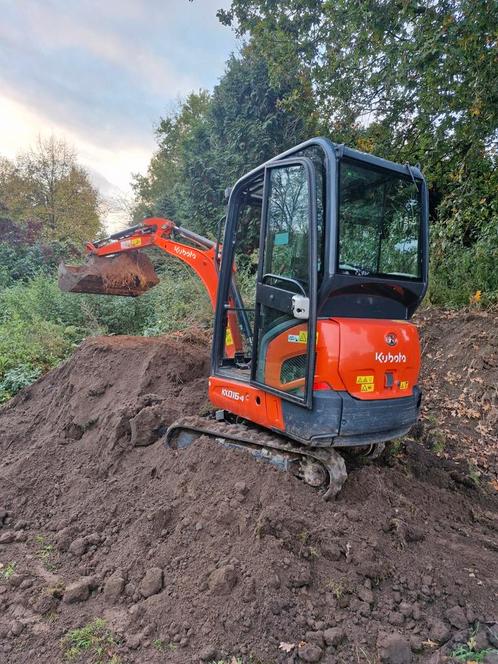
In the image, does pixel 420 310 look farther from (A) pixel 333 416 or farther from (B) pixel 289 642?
(B) pixel 289 642

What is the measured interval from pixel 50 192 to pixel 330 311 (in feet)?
85.4

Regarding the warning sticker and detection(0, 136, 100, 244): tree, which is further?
detection(0, 136, 100, 244): tree

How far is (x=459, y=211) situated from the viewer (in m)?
7.09

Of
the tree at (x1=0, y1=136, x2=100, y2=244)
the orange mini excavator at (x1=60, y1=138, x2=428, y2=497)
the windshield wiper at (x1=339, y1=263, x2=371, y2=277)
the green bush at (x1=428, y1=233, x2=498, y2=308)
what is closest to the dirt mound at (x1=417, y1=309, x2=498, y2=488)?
the green bush at (x1=428, y1=233, x2=498, y2=308)

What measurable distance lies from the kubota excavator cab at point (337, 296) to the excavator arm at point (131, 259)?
163cm

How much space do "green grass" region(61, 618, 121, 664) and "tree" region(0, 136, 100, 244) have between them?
23.9 m

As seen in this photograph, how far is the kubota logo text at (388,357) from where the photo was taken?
10.6 ft

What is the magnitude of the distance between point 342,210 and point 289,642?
2546mm

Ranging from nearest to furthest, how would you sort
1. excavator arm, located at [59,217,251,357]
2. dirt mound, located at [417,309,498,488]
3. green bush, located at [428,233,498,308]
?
dirt mound, located at [417,309,498,488] < excavator arm, located at [59,217,251,357] < green bush, located at [428,233,498,308]

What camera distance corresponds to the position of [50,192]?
25.6m

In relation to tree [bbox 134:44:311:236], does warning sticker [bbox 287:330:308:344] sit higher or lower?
lower

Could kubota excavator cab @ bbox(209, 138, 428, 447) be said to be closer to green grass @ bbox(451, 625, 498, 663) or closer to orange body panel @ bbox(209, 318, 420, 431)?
orange body panel @ bbox(209, 318, 420, 431)

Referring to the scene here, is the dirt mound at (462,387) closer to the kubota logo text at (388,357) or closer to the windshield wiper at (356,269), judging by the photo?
the kubota logo text at (388,357)

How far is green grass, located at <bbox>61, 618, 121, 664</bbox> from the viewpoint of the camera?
7.93 ft
